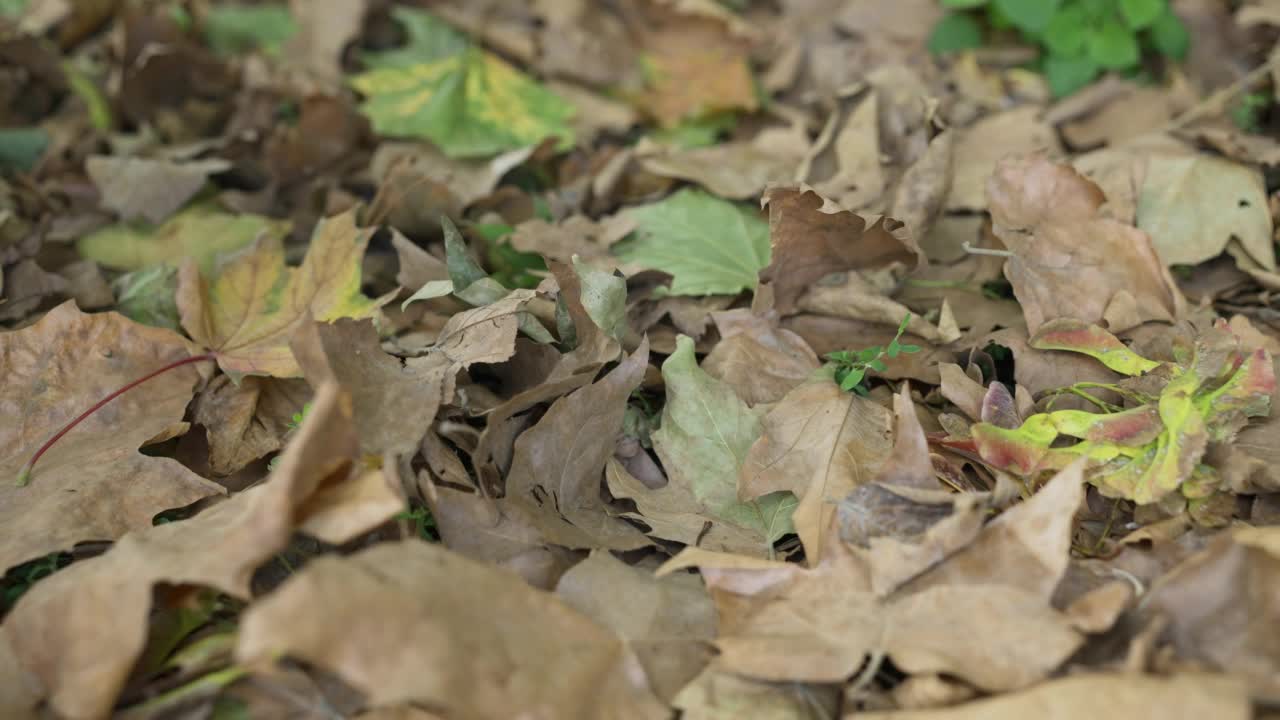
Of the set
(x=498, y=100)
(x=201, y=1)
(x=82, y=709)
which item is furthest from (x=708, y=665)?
(x=201, y=1)

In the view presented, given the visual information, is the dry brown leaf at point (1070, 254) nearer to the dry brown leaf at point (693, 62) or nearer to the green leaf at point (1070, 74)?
the green leaf at point (1070, 74)

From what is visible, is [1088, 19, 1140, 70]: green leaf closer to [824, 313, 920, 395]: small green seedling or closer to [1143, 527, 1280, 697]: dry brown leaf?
[824, 313, 920, 395]: small green seedling

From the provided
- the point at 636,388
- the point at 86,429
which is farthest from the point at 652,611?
the point at 86,429

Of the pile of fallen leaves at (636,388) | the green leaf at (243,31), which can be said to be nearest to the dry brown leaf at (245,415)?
the pile of fallen leaves at (636,388)

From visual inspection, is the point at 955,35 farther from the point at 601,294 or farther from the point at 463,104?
the point at 601,294

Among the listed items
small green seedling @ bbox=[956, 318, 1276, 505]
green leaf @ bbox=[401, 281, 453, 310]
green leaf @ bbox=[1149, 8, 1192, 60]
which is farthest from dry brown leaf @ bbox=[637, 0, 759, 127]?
small green seedling @ bbox=[956, 318, 1276, 505]

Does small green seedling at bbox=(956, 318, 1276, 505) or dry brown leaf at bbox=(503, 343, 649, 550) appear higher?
small green seedling at bbox=(956, 318, 1276, 505)
